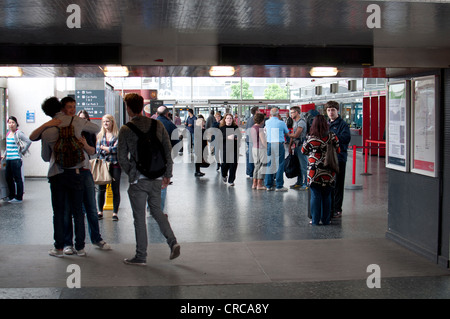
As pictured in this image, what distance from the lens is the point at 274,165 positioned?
12.3 m

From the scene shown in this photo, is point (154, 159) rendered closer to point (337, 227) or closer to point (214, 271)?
point (214, 271)

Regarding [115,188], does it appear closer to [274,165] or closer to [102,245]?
[102,245]

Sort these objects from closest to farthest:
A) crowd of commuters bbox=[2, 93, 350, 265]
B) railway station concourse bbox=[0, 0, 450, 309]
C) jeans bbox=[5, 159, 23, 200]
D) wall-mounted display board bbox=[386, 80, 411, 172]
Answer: railway station concourse bbox=[0, 0, 450, 309] < crowd of commuters bbox=[2, 93, 350, 265] < wall-mounted display board bbox=[386, 80, 411, 172] < jeans bbox=[5, 159, 23, 200]

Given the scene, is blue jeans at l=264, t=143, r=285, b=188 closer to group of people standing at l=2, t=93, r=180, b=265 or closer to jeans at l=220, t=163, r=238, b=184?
jeans at l=220, t=163, r=238, b=184

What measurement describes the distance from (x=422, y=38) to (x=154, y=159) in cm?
339

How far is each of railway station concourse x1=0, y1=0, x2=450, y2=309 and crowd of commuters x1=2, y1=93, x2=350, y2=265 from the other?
375 mm

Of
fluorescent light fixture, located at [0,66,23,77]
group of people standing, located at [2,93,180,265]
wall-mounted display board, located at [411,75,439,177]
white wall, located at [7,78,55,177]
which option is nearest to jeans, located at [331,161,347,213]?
wall-mounted display board, located at [411,75,439,177]

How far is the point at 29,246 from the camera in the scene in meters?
6.96

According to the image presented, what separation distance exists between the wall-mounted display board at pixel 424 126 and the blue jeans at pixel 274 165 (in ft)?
18.4

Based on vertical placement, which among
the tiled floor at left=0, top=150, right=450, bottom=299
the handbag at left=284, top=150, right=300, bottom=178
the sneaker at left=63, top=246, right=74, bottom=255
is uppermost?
the handbag at left=284, top=150, right=300, bottom=178

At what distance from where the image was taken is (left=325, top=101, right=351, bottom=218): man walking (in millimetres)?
8727
